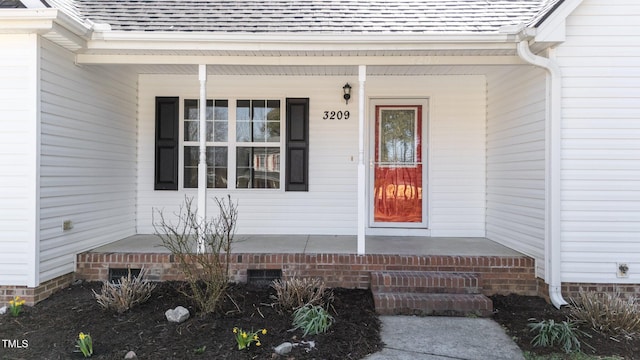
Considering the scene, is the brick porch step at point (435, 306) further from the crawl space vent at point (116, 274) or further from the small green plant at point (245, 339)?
the crawl space vent at point (116, 274)

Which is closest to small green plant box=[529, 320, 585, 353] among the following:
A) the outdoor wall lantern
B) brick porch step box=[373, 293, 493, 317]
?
brick porch step box=[373, 293, 493, 317]

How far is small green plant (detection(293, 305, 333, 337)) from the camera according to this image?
3562 millimetres

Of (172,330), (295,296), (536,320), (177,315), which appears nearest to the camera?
(172,330)

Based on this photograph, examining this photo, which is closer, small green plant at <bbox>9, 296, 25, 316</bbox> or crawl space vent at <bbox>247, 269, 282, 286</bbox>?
small green plant at <bbox>9, 296, 25, 316</bbox>

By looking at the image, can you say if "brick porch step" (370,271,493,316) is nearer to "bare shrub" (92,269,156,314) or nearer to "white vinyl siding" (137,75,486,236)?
"white vinyl siding" (137,75,486,236)

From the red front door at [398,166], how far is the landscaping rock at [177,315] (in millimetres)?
3416

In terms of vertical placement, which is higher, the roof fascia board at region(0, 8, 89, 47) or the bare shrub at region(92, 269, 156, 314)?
the roof fascia board at region(0, 8, 89, 47)

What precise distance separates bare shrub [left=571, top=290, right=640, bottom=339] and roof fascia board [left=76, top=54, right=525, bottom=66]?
2.81 meters

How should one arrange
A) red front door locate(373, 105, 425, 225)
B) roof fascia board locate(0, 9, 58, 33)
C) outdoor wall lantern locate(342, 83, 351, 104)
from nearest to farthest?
roof fascia board locate(0, 9, 58, 33) → outdoor wall lantern locate(342, 83, 351, 104) → red front door locate(373, 105, 425, 225)

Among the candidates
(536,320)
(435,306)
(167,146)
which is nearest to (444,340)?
(435,306)

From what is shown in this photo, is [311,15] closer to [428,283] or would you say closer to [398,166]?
[398,166]

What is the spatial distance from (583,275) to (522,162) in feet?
4.83

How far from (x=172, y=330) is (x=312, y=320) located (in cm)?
127

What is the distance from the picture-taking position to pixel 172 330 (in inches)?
143
